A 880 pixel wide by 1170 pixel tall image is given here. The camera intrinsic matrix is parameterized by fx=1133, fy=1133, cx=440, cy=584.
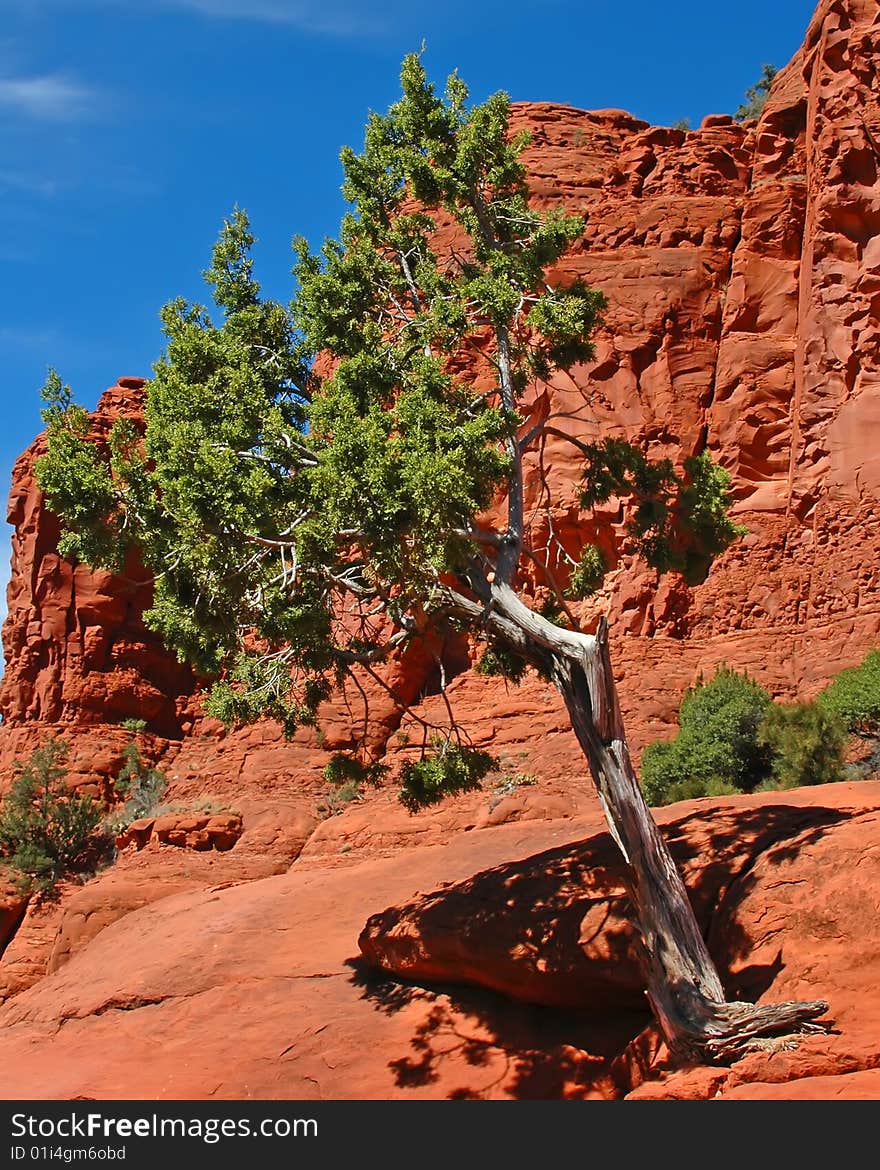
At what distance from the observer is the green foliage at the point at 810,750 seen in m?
20.2

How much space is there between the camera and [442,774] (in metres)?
15.7

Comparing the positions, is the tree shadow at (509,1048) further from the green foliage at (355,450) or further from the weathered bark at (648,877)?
the green foliage at (355,450)

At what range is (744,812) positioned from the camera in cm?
1538

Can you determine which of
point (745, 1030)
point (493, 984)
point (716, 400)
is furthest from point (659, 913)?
point (716, 400)

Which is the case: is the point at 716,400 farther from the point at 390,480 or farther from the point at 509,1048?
the point at 509,1048

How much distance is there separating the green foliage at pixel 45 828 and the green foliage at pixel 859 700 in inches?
739

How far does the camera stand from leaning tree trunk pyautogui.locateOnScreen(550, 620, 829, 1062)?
1115 cm

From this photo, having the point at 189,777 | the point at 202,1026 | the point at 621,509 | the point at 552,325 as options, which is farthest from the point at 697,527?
the point at 189,777

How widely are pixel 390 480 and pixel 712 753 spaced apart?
12.3 m

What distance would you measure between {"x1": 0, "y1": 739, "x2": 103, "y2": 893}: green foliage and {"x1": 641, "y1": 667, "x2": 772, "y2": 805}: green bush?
49.5 feet

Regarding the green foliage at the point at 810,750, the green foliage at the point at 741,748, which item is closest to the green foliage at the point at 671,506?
the green foliage at the point at 810,750

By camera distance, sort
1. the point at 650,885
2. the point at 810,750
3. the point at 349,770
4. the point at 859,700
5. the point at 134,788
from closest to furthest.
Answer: the point at 650,885 → the point at 349,770 → the point at 810,750 → the point at 859,700 → the point at 134,788

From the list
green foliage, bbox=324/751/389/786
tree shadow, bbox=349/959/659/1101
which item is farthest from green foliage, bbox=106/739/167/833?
tree shadow, bbox=349/959/659/1101

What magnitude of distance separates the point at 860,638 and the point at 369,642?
1372 centimetres
